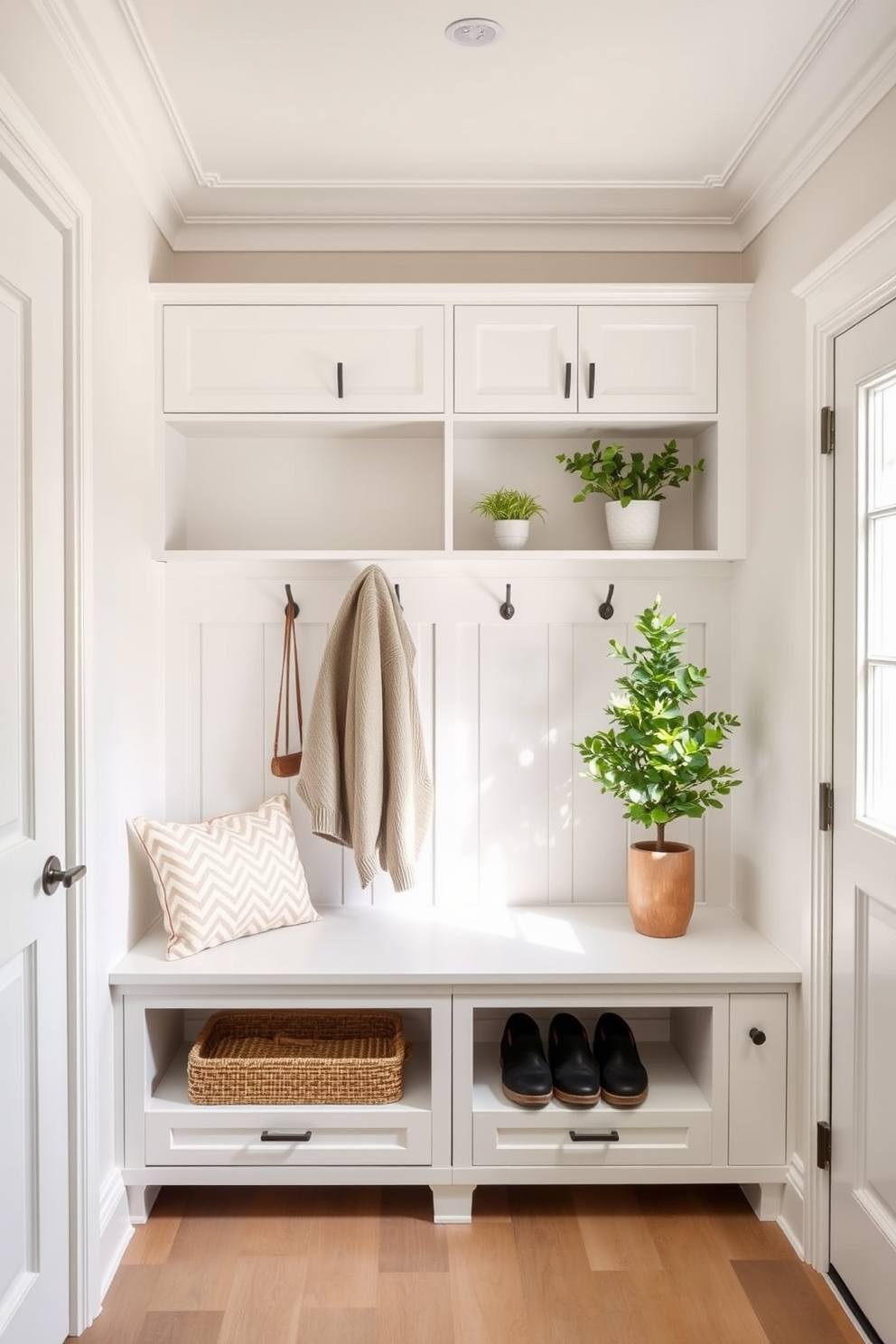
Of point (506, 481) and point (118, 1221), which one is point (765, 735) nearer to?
point (506, 481)

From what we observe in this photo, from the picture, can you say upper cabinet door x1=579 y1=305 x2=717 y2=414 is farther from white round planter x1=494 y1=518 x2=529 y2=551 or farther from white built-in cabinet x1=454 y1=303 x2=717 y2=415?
white round planter x1=494 y1=518 x2=529 y2=551

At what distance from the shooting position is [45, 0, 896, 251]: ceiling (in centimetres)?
181

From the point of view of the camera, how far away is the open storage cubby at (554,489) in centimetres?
278

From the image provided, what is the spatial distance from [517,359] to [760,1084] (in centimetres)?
187

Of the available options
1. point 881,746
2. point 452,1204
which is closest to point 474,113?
point 881,746

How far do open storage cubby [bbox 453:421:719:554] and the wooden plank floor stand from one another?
5.59 feet

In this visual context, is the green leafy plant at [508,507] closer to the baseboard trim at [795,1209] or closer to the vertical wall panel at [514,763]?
the vertical wall panel at [514,763]

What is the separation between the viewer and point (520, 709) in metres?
2.79

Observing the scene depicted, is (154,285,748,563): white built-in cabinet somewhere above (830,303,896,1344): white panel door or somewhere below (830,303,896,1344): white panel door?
above

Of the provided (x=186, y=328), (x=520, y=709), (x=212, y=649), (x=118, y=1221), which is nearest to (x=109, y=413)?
(x=186, y=328)

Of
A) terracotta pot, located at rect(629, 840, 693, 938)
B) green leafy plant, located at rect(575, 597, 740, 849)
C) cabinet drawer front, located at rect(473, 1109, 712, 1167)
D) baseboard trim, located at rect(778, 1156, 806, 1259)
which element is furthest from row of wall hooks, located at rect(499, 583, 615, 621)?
baseboard trim, located at rect(778, 1156, 806, 1259)

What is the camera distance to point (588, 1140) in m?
2.29

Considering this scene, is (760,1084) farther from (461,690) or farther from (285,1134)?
(461,690)

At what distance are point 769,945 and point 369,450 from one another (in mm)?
1705
